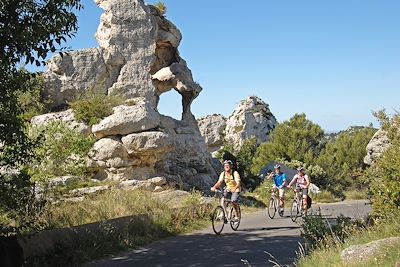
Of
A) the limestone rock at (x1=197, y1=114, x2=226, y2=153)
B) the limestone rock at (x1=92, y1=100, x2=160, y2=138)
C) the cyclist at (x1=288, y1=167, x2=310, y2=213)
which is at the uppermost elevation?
the limestone rock at (x1=197, y1=114, x2=226, y2=153)

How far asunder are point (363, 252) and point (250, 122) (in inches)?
1890

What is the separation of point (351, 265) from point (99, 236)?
716 cm

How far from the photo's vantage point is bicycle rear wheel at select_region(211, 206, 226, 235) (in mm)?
14521

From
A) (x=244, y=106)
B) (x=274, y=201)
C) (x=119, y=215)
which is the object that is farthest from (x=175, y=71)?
(x=244, y=106)

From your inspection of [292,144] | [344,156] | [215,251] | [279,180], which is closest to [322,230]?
[215,251]

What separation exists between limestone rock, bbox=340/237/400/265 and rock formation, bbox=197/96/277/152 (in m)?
45.3

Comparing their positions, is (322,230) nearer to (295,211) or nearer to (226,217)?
(226,217)

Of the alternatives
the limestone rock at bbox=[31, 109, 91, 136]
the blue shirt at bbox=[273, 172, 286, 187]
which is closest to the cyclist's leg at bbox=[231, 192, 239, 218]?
the blue shirt at bbox=[273, 172, 286, 187]

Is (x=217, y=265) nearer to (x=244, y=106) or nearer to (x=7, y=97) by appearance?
(x=7, y=97)

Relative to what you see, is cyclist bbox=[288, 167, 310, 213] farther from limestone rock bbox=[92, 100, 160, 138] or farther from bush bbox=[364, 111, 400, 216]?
bush bbox=[364, 111, 400, 216]

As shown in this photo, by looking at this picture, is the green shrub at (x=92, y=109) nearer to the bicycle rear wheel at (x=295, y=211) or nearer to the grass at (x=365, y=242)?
the bicycle rear wheel at (x=295, y=211)

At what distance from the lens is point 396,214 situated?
362 inches

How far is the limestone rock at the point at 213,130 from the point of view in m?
56.1

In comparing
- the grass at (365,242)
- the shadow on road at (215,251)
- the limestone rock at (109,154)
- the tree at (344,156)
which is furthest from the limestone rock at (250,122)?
the grass at (365,242)
